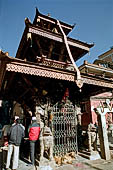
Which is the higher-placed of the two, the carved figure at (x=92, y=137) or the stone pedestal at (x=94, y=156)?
the carved figure at (x=92, y=137)

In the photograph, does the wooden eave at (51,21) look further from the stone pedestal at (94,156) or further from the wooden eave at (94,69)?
the stone pedestal at (94,156)

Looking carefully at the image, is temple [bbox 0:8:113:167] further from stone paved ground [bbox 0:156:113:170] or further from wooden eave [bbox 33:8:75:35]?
stone paved ground [bbox 0:156:113:170]

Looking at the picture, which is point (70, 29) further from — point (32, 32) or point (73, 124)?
point (73, 124)

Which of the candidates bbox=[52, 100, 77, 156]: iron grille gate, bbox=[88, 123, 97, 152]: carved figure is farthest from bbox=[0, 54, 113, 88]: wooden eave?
bbox=[88, 123, 97, 152]: carved figure

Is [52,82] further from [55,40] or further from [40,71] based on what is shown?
[55,40]

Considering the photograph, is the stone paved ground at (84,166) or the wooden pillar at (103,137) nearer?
the stone paved ground at (84,166)

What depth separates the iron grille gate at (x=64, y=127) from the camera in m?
5.94

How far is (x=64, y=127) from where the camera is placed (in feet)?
19.6

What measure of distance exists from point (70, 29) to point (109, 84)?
23.5 ft

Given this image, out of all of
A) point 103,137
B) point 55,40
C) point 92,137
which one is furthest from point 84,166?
point 55,40

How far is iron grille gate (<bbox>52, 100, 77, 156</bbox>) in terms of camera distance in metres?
5.94

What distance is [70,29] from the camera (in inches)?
427

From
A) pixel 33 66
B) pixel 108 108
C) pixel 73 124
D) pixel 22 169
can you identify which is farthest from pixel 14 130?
pixel 108 108

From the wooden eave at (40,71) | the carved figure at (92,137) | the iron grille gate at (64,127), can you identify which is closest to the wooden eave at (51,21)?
the wooden eave at (40,71)
